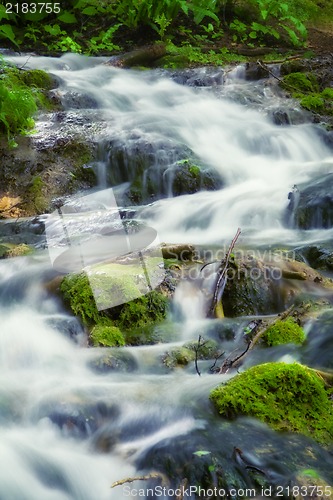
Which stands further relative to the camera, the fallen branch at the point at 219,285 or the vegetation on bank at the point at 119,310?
the fallen branch at the point at 219,285

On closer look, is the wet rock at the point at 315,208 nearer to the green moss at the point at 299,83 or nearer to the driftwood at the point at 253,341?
the driftwood at the point at 253,341

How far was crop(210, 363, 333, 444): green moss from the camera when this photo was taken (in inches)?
121

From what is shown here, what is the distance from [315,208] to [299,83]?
Answer: 4615 mm

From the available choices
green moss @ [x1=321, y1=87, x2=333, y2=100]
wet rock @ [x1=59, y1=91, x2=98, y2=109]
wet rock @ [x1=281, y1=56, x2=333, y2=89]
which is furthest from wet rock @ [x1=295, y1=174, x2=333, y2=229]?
wet rock @ [x1=281, y1=56, x2=333, y2=89]

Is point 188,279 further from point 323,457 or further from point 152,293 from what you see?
point 323,457

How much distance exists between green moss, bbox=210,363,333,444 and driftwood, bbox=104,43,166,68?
944cm

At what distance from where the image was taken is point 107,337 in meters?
4.21

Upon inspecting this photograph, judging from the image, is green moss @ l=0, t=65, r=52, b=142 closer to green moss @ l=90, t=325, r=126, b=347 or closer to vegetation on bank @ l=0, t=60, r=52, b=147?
vegetation on bank @ l=0, t=60, r=52, b=147

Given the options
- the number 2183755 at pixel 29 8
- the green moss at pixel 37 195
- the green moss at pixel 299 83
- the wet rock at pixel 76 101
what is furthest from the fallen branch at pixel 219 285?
the number 2183755 at pixel 29 8

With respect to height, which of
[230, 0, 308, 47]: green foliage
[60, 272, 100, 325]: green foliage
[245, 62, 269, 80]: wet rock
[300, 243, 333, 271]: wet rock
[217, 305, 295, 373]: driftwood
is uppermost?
[230, 0, 308, 47]: green foliage

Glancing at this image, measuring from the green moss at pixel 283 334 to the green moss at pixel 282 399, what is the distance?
787 millimetres

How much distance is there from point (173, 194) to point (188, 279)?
308 centimetres

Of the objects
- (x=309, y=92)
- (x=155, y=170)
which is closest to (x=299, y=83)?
(x=309, y=92)

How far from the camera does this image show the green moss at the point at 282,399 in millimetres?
3064
